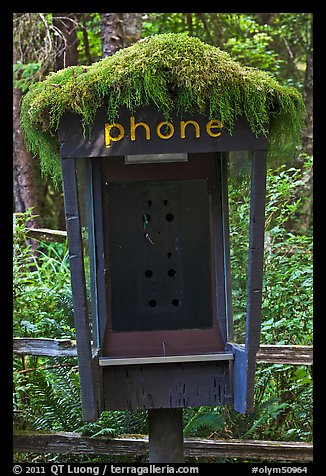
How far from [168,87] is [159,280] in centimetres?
101

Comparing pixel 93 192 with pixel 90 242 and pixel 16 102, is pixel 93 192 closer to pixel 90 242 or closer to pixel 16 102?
pixel 90 242

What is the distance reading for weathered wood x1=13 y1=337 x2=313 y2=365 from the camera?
4680mm

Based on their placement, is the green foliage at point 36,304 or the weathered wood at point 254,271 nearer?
the weathered wood at point 254,271

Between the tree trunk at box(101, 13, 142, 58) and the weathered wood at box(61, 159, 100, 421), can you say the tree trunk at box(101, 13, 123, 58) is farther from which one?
the weathered wood at box(61, 159, 100, 421)

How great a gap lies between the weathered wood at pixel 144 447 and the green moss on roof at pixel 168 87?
2.53 m

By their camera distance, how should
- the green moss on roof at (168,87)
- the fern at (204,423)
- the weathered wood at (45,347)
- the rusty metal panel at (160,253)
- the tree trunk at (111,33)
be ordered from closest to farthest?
the green moss on roof at (168,87), the rusty metal panel at (160,253), the fern at (204,423), the weathered wood at (45,347), the tree trunk at (111,33)

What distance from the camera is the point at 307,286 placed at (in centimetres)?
517

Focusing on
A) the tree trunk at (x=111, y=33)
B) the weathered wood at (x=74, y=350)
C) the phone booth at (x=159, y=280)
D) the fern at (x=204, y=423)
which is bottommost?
the fern at (x=204, y=423)

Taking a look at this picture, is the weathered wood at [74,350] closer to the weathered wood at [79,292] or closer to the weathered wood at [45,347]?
the weathered wood at [45,347]

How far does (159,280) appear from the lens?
346 cm

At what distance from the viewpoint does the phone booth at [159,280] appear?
10.6 feet

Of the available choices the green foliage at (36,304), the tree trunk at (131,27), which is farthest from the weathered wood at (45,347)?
the tree trunk at (131,27)

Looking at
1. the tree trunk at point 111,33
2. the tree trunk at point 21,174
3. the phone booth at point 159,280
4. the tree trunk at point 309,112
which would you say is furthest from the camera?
the tree trunk at point 21,174

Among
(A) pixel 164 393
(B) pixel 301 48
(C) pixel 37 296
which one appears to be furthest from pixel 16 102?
(A) pixel 164 393
